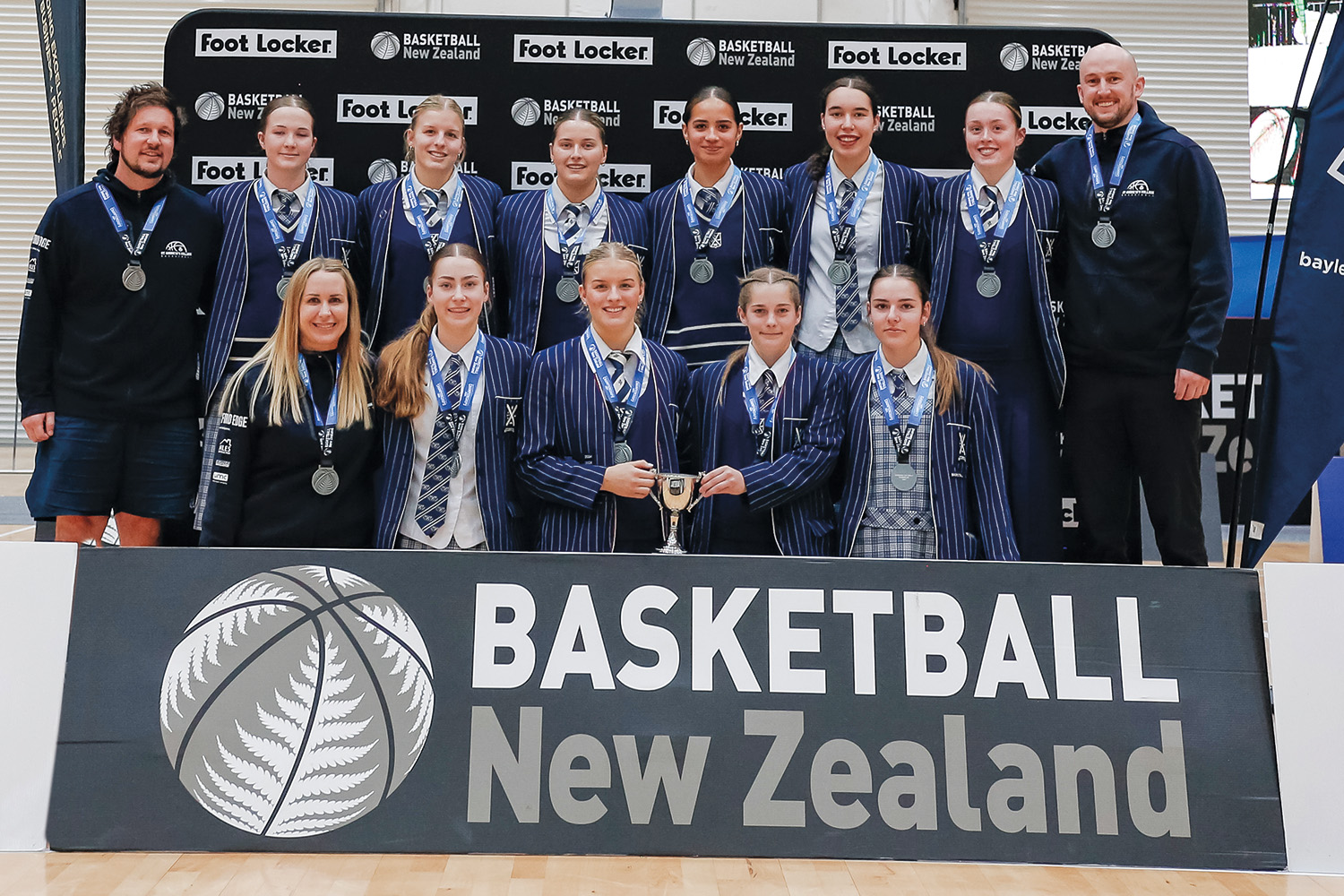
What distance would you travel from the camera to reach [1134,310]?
4.42 m

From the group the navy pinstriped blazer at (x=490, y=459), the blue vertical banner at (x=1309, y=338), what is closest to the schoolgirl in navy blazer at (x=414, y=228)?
the navy pinstriped blazer at (x=490, y=459)

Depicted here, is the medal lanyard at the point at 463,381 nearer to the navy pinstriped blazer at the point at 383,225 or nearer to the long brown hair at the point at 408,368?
the long brown hair at the point at 408,368

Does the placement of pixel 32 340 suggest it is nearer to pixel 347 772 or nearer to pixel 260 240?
pixel 260 240

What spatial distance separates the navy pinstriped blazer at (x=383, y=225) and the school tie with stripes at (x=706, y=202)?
0.87m

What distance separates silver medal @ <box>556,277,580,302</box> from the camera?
→ 4.57 m

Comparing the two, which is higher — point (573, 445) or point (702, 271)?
point (702, 271)

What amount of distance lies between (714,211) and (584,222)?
0.54 metres

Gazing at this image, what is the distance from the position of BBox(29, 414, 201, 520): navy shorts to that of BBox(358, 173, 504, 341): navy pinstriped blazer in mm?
891

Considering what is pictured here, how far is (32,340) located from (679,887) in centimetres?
330

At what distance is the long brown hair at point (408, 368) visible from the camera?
13.3 feet

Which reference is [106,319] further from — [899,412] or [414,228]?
[899,412]

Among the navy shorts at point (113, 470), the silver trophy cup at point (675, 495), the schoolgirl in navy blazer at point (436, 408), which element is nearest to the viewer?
the silver trophy cup at point (675, 495)

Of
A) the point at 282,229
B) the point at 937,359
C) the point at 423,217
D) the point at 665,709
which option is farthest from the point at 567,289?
the point at 665,709

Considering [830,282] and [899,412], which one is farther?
[830,282]
